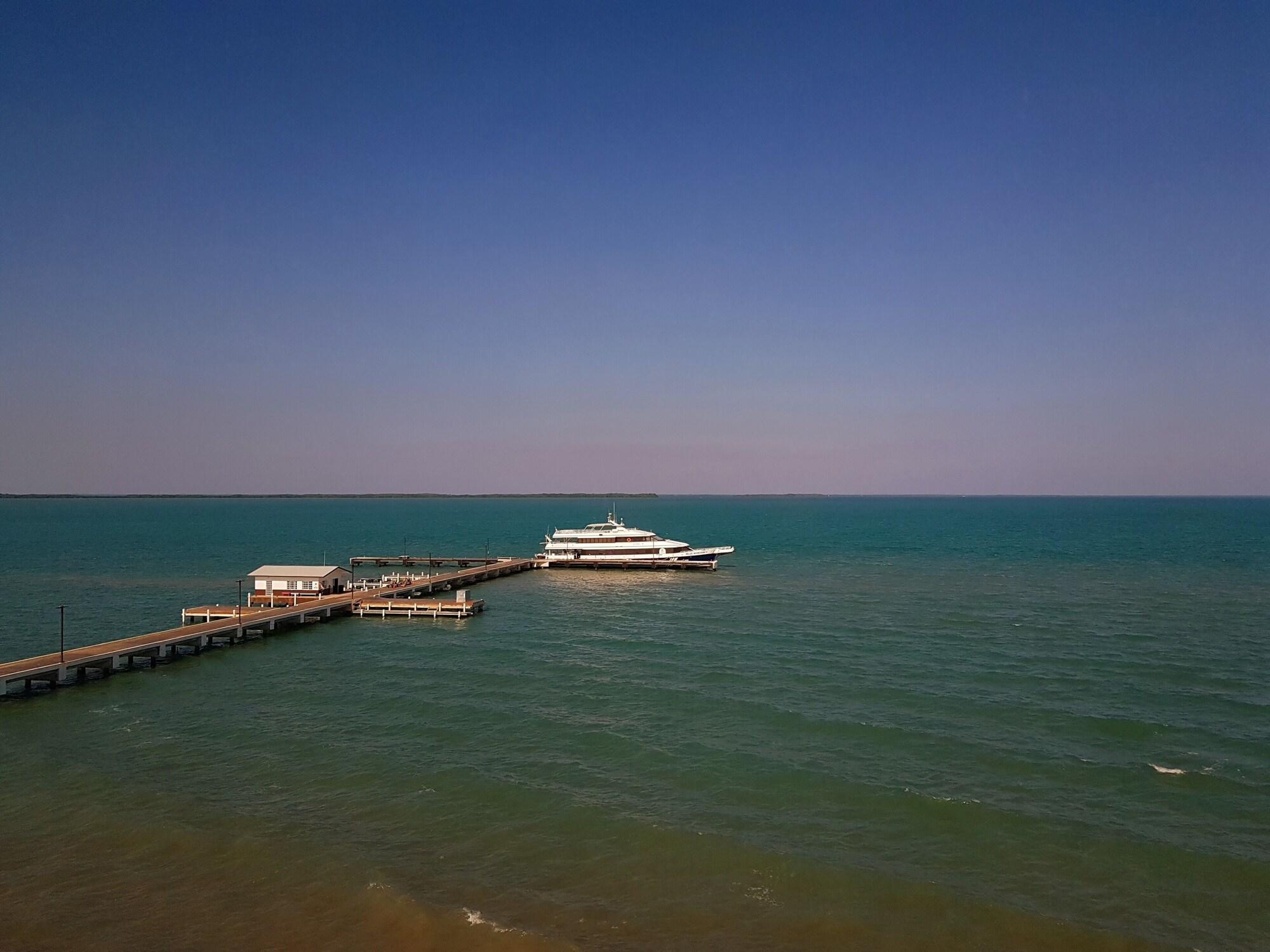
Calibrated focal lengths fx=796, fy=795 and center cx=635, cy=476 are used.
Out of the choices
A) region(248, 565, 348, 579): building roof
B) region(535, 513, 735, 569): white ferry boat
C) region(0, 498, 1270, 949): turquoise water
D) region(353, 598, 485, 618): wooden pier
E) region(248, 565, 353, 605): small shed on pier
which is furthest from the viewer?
region(535, 513, 735, 569): white ferry boat

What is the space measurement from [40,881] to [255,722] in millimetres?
12925

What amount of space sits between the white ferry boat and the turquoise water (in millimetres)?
37331

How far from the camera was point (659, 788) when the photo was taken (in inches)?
972

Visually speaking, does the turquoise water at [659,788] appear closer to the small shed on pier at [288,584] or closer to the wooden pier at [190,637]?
the wooden pier at [190,637]

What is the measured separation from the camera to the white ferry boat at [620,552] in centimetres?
9181

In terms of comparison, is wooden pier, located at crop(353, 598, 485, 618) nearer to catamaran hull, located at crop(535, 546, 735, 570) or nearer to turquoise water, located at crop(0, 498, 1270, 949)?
turquoise water, located at crop(0, 498, 1270, 949)

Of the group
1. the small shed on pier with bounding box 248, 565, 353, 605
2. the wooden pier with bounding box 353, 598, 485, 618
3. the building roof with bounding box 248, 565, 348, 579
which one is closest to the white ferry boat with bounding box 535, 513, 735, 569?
the wooden pier with bounding box 353, 598, 485, 618

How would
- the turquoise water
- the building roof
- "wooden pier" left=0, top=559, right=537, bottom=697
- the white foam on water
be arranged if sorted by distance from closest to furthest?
the white foam on water → the turquoise water → "wooden pier" left=0, top=559, right=537, bottom=697 → the building roof

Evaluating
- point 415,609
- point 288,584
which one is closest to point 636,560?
point 415,609

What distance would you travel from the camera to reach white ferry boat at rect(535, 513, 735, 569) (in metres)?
91.8

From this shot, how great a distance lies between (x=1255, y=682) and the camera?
36.4 m

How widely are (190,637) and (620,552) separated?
5511 cm

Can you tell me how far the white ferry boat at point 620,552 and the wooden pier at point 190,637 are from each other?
71.5 feet

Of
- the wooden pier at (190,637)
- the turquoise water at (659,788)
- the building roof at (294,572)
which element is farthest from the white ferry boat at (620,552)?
the turquoise water at (659,788)
